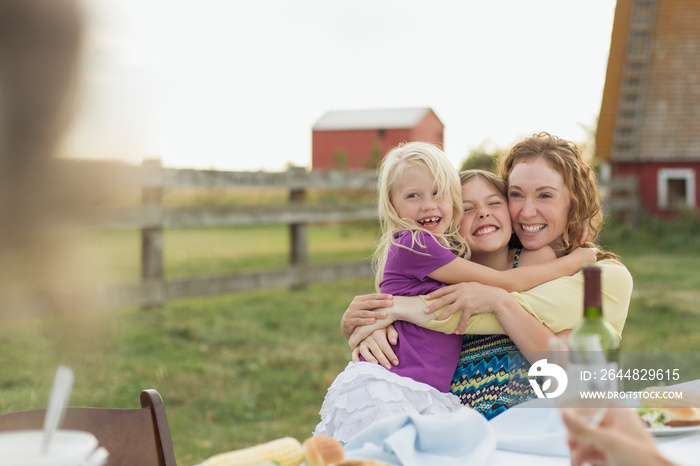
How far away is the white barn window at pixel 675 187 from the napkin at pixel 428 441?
11976 millimetres

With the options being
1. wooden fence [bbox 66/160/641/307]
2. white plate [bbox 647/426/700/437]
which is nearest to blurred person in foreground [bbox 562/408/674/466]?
white plate [bbox 647/426/700/437]

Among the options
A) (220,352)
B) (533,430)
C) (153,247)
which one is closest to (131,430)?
(533,430)

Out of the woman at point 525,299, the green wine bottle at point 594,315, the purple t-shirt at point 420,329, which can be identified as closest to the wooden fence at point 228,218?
the purple t-shirt at point 420,329

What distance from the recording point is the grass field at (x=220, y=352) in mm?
3053

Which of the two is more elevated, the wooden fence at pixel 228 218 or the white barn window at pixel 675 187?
the white barn window at pixel 675 187

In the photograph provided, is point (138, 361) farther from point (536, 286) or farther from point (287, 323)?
point (536, 286)

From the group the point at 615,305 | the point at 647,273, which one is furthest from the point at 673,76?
the point at 615,305

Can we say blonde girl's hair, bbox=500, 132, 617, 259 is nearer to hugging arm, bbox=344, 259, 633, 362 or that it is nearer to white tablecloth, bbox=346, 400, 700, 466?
hugging arm, bbox=344, 259, 633, 362

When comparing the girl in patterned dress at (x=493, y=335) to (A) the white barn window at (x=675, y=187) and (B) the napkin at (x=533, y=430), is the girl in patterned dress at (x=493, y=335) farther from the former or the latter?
(A) the white barn window at (x=675, y=187)

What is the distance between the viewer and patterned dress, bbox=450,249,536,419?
1560mm

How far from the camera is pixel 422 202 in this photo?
1723mm

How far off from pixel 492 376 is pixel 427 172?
514 mm

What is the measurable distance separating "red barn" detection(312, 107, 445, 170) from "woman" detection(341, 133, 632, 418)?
7124 mm

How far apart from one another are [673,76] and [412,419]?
1309cm
